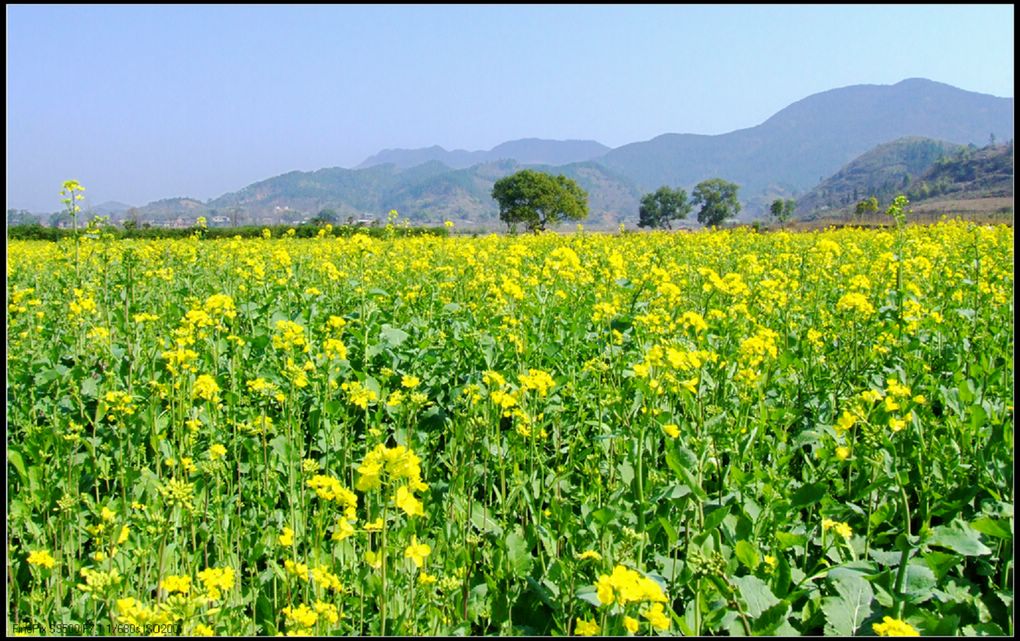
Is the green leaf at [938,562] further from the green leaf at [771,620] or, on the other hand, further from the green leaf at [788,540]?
the green leaf at [771,620]

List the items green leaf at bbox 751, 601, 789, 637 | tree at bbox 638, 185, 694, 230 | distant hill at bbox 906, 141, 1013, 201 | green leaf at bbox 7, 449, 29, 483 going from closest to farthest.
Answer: green leaf at bbox 751, 601, 789, 637 → green leaf at bbox 7, 449, 29, 483 → distant hill at bbox 906, 141, 1013, 201 → tree at bbox 638, 185, 694, 230

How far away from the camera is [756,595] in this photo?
78.6 inches

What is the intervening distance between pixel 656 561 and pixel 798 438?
1315 millimetres

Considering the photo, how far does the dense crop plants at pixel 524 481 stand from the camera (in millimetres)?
2037

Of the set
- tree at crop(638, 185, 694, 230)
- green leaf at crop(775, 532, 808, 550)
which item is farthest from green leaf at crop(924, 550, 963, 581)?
tree at crop(638, 185, 694, 230)

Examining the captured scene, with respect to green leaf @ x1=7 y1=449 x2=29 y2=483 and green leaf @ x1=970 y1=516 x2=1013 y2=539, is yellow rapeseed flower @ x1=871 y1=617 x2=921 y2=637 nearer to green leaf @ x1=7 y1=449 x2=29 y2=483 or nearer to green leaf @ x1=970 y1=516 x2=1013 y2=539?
green leaf @ x1=970 y1=516 x2=1013 y2=539

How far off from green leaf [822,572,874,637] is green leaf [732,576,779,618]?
17cm

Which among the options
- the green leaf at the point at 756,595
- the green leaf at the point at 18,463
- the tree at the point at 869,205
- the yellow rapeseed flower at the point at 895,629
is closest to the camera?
the yellow rapeseed flower at the point at 895,629

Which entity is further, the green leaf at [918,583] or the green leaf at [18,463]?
the green leaf at [18,463]

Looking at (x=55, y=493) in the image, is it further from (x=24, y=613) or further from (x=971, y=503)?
(x=971, y=503)

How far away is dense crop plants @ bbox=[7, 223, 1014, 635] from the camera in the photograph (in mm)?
2037

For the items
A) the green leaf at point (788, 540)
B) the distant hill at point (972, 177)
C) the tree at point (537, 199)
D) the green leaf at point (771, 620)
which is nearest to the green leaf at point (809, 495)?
the green leaf at point (788, 540)

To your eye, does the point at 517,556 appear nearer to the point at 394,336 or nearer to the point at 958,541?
the point at 958,541

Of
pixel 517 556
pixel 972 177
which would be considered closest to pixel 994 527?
pixel 517 556
